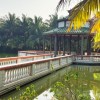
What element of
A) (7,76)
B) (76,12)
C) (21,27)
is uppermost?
(21,27)

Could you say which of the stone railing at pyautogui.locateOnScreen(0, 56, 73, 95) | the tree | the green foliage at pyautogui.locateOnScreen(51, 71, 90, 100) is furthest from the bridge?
the tree

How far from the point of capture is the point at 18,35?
2349 inches

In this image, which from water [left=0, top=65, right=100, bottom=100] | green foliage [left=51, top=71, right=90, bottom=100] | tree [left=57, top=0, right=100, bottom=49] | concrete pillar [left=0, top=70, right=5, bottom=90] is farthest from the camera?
concrete pillar [left=0, top=70, right=5, bottom=90]

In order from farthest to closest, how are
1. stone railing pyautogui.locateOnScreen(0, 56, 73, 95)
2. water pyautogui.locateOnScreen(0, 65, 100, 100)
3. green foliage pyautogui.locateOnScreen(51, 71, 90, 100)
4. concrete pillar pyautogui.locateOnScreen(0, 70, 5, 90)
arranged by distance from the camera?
1. stone railing pyautogui.locateOnScreen(0, 56, 73, 95)
2. concrete pillar pyautogui.locateOnScreen(0, 70, 5, 90)
3. water pyautogui.locateOnScreen(0, 65, 100, 100)
4. green foliage pyautogui.locateOnScreen(51, 71, 90, 100)

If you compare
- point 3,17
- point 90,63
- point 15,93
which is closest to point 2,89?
point 15,93

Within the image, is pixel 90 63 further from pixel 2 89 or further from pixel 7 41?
pixel 7 41

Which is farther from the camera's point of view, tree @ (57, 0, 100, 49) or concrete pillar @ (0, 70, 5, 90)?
concrete pillar @ (0, 70, 5, 90)

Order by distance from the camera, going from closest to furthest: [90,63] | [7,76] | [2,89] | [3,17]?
[2,89], [7,76], [90,63], [3,17]

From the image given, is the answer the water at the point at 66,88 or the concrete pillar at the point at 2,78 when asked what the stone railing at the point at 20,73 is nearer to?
the concrete pillar at the point at 2,78

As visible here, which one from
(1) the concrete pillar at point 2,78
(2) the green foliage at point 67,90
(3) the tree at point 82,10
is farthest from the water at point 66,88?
(3) the tree at point 82,10

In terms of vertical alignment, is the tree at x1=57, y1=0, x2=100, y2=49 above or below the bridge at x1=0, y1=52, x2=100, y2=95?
above

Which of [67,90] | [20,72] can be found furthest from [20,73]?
[67,90]

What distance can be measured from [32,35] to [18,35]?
13.4ft

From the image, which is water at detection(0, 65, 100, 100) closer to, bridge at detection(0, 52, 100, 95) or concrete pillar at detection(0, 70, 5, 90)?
bridge at detection(0, 52, 100, 95)
